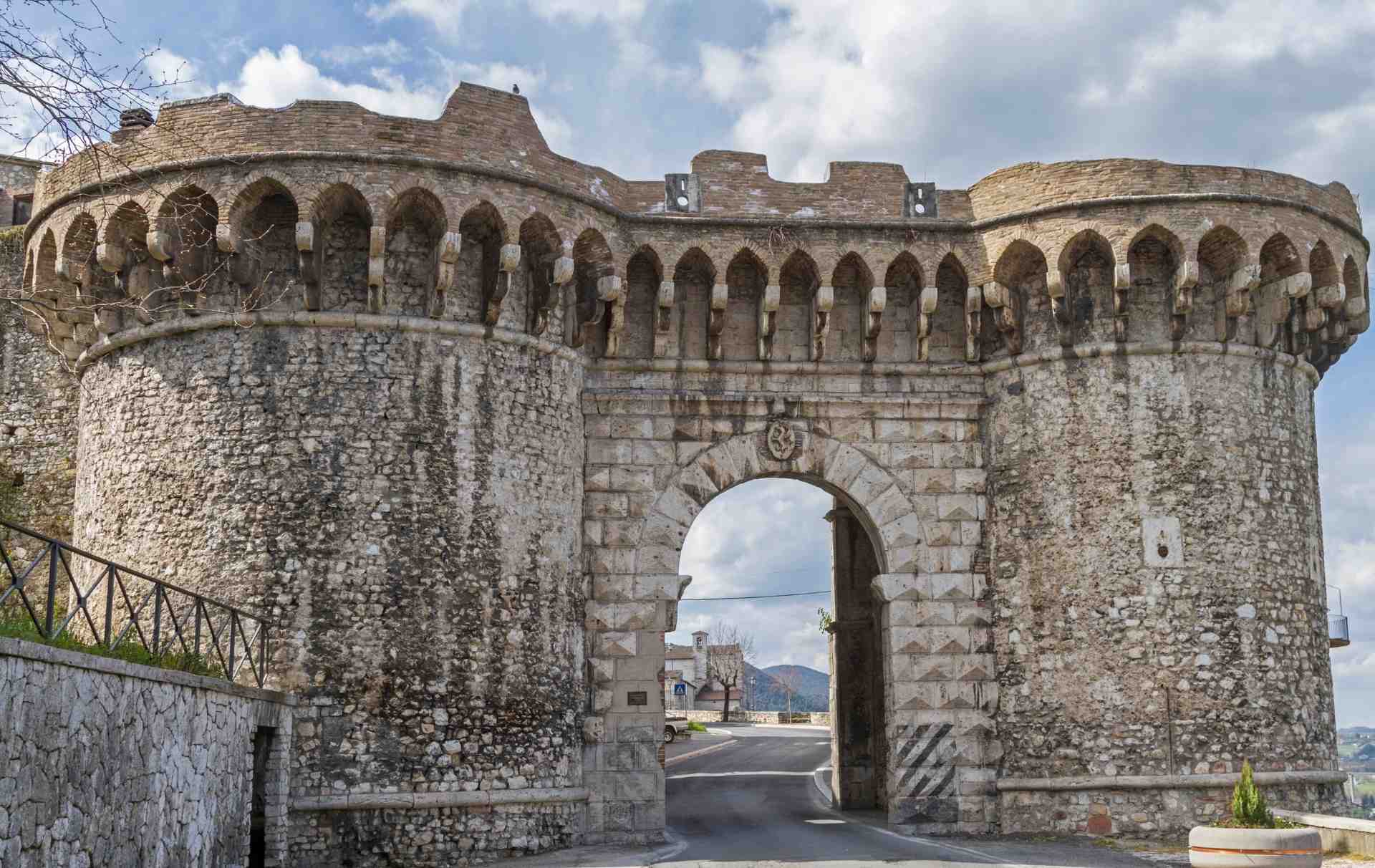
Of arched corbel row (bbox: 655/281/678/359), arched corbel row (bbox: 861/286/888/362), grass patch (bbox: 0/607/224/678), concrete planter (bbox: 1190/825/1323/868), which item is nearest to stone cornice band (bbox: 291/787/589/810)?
grass patch (bbox: 0/607/224/678)

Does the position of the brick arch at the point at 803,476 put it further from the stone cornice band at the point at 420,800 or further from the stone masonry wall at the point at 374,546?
the stone cornice band at the point at 420,800

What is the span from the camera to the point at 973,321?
17078mm

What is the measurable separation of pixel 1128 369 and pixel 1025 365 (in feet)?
3.82

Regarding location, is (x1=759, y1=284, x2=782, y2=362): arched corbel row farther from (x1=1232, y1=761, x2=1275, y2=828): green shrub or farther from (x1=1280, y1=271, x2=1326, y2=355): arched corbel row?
(x1=1232, y1=761, x2=1275, y2=828): green shrub

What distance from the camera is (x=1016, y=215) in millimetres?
16703

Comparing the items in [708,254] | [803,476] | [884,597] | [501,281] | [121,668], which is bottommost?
[121,668]

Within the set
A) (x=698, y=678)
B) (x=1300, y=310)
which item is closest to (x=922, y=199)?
(x=1300, y=310)

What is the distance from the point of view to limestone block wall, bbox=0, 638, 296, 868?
845cm

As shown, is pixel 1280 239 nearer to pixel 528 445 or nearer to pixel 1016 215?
pixel 1016 215

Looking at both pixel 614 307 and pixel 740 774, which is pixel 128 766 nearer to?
pixel 614 307

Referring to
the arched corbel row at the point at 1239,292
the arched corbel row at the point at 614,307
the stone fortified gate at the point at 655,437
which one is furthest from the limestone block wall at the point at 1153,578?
the arched corbel row at the point at 614,307

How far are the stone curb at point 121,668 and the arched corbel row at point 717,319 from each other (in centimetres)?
638

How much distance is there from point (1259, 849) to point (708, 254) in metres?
8.56

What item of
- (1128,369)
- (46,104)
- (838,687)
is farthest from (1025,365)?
(46,104)
